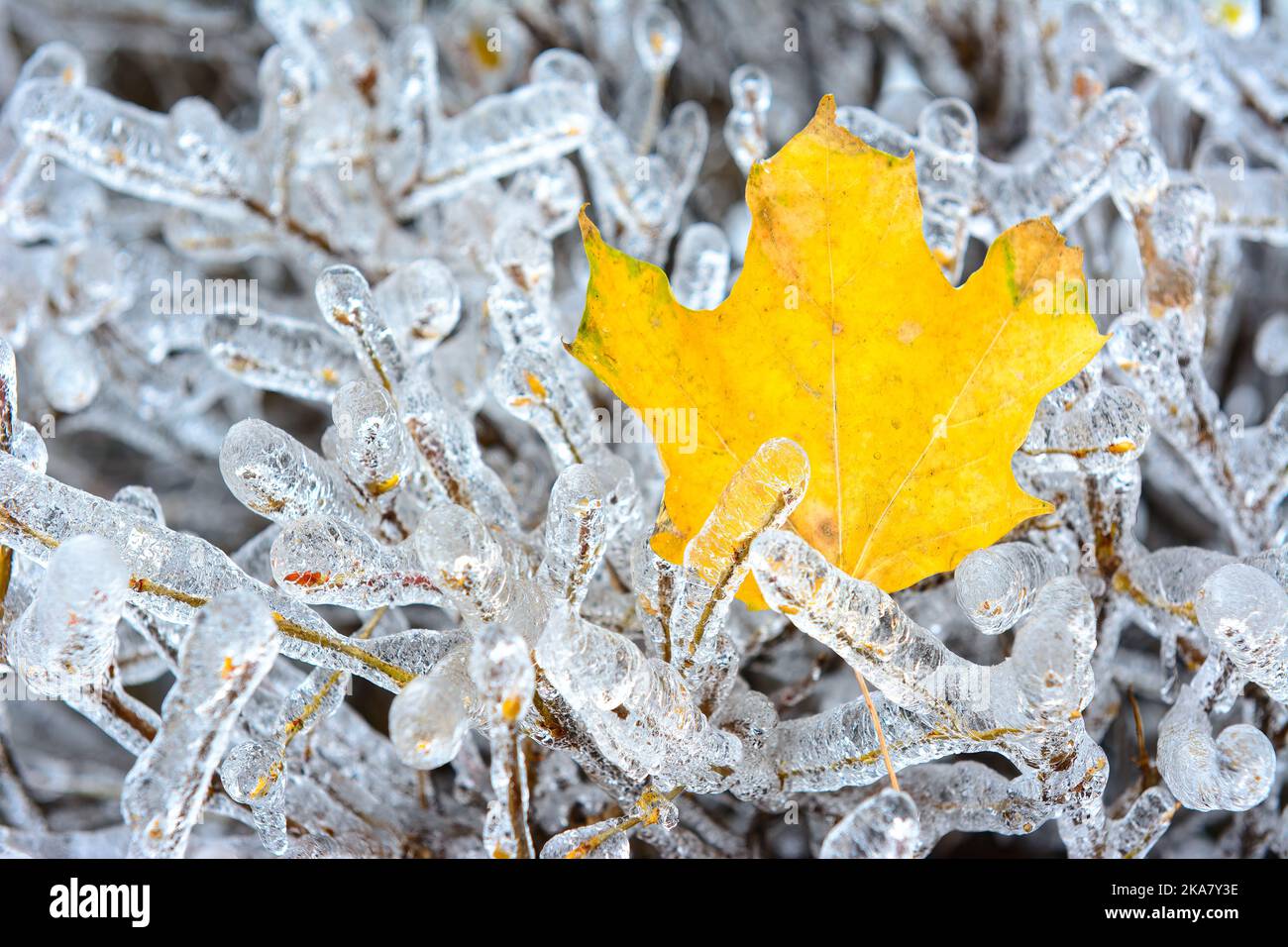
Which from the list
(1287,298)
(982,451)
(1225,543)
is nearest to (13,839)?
(982,451)

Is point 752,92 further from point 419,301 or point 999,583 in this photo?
point 999,583

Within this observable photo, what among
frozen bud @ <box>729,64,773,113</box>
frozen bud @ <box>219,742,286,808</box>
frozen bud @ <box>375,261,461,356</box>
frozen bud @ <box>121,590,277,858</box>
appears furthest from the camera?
frozen bud @ <box>729,64,773,113</box>

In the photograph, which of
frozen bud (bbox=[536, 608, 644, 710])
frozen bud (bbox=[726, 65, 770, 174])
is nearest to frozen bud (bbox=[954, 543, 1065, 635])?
frozen bud (bbox=[536, 608, 644, 710])

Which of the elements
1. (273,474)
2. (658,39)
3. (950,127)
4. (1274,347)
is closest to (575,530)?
(273,474)

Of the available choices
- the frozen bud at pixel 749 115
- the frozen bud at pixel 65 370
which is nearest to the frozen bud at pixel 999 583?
the frozen bud at pixel 749 115

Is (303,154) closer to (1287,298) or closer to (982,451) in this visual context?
(982,451)
